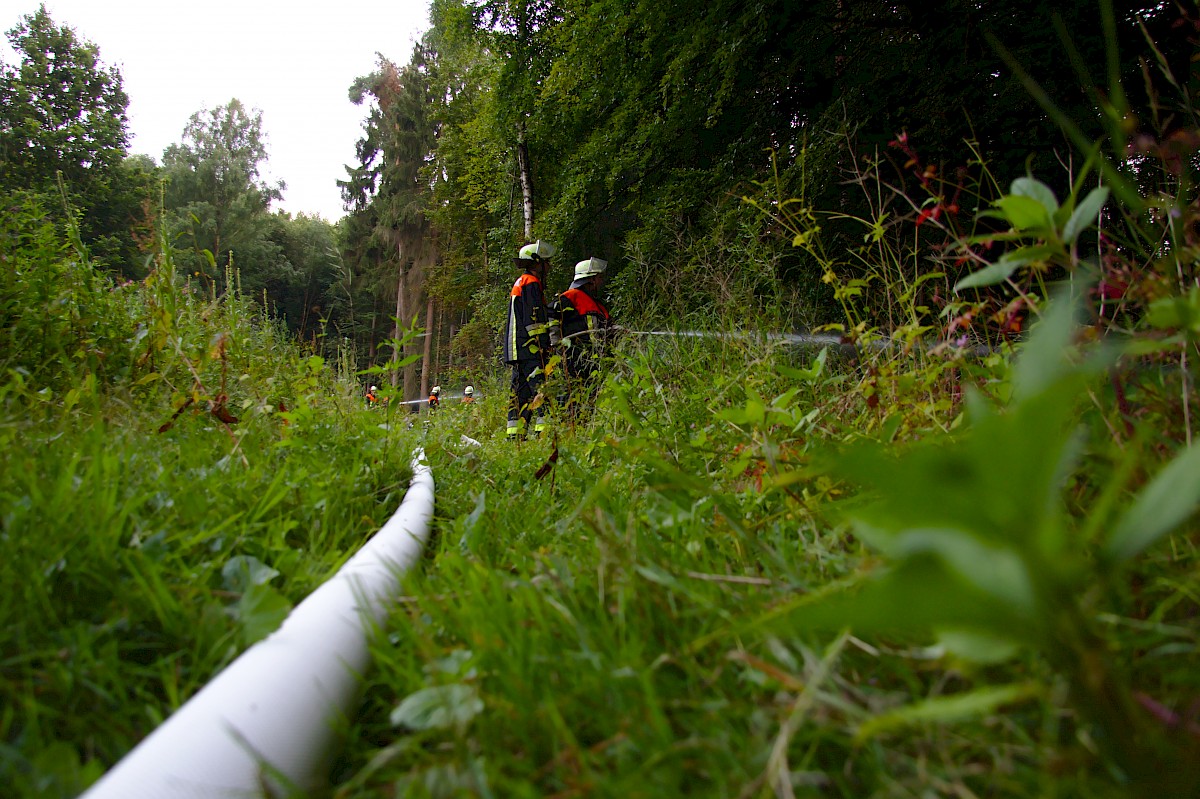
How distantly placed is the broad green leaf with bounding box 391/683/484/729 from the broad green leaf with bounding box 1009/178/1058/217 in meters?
1.05

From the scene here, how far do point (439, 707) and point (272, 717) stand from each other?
22 cm

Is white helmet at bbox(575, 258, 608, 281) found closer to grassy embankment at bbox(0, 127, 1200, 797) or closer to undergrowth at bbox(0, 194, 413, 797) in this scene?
undergrowth at bbox(0, 194, 413, 797)

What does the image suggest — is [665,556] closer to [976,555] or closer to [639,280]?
[976,555]

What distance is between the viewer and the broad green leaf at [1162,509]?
0.37 m

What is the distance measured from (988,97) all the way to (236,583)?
7.09 meters

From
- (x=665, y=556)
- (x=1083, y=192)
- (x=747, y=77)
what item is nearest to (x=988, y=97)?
(x=1083, y=192)

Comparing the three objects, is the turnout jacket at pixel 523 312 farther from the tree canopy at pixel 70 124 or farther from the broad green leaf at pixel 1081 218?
the tree canopy at pixel 70 124

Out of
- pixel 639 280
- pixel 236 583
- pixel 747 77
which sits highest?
pixel 747 77

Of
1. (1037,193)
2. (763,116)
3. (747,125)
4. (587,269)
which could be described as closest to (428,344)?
(587,269)

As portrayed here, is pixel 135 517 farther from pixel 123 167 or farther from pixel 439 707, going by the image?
pixel 123 167

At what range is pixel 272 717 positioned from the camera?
0.80 meters

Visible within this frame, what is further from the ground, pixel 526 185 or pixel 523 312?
pixel 526 185

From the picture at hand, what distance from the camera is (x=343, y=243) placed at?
32.4 m

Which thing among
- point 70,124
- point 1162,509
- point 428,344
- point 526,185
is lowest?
point 428,344
